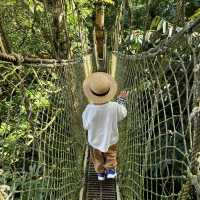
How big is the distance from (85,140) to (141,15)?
4.36 m

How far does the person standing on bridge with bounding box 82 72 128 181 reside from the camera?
103 inches

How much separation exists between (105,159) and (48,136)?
58 centimetres

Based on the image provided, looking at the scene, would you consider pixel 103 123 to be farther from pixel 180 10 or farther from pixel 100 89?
pixel 180 10

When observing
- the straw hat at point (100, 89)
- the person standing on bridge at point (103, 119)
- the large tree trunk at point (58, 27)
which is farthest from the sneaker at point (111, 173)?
the large tree trunk at point (58, 27)

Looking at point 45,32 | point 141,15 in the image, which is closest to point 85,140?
point 45,32

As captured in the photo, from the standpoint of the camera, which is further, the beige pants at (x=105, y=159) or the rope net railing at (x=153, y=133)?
the beige pants at (x=105, y=159)

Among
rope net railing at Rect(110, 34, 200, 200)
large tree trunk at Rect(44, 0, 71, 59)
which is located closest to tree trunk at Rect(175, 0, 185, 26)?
rope net railing at Rect(110, 34, 200, 200)

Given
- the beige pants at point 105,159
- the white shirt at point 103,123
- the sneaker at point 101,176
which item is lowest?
the sneaker at point 101,176

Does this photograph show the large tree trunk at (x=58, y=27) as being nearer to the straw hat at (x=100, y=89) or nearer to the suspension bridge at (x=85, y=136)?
the suspension bridge at (x=85, y=136)

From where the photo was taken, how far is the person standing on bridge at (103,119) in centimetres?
262

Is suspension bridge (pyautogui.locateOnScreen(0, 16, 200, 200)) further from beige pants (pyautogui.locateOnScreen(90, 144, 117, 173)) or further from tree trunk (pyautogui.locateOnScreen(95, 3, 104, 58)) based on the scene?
tree trunk (pyautogui.locateOnScreen(95, 3, 104, 58))

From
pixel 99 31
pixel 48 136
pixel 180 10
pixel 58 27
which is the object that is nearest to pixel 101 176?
→ pixel 48 136

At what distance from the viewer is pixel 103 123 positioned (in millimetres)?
2641

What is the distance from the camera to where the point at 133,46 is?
5.26 m
